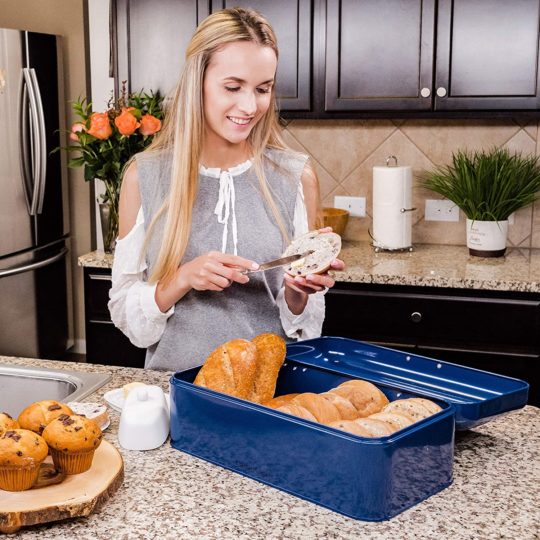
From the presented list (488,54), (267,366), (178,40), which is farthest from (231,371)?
(178,40)

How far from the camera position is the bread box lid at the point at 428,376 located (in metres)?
1.33

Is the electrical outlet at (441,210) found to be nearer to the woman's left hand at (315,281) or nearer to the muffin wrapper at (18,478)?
the woman's left hand at (315,281)

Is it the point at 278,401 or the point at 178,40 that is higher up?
the point at 178,40

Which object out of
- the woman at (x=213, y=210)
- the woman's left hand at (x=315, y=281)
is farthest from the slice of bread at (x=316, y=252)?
the woman at (x=213, y=210)

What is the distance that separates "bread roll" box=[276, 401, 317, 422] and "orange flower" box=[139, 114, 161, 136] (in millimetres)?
2147

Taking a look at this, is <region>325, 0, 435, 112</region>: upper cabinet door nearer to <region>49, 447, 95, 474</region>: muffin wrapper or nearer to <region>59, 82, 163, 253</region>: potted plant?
<region>59, 82, 163, 253</region>: potted plant

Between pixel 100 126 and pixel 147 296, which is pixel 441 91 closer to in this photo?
pixel 100 126

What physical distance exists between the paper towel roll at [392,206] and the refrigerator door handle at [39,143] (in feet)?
5.57

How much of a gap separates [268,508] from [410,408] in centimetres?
27

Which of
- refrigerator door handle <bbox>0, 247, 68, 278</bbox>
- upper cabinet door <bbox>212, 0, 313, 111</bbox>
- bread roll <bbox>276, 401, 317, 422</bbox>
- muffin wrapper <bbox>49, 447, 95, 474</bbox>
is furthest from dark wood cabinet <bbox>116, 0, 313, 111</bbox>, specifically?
muffin wrapper <bbox>49, 447, 95, 474</bbox>

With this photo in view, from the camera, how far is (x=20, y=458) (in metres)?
1.10

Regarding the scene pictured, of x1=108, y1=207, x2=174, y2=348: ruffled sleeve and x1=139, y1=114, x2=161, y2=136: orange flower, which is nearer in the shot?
x1=108, y1=207, x2=174, y2=348: ruffled sleeve

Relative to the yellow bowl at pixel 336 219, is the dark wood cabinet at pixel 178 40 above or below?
above

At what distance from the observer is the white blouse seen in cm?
187
